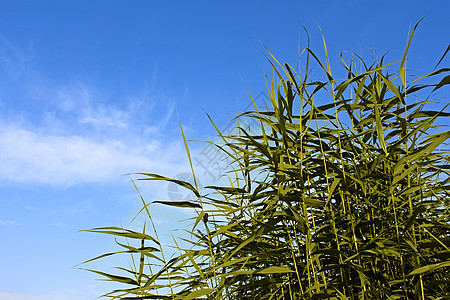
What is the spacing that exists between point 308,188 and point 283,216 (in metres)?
0.13

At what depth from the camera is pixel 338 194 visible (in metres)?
1.52

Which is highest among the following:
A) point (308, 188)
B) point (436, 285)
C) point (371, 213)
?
point (308, 188)

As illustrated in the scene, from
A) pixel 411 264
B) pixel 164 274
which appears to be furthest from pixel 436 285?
pixel 164 274

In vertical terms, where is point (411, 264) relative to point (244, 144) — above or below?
below

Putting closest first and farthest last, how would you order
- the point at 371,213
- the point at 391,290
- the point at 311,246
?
1. the point at 311,246
2. the point at 391,290
3. the point at 371,213

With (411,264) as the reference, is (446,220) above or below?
above

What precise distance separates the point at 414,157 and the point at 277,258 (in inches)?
22.7

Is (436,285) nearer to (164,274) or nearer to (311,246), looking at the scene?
(311,246)

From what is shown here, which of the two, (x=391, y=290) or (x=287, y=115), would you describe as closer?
(x=391, y=290)

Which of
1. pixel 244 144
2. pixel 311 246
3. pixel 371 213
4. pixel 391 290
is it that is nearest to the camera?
pixel 311 246

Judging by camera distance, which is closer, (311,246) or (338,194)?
(311,246)

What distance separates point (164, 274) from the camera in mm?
1476

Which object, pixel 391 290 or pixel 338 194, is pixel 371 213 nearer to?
pixel 338 194

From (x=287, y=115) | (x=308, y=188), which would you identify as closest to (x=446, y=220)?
(x=308, y=188)
